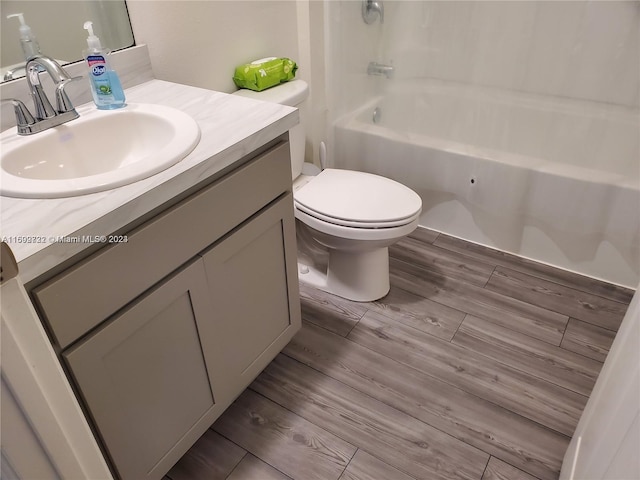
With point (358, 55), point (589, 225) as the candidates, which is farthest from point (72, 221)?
point (589, 225)

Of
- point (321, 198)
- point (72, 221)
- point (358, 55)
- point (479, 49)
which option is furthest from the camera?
point (358, 55)

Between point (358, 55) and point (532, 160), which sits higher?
point (358, 55)

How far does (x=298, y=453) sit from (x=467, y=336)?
0.74 meters

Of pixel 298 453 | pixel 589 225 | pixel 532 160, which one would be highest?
pixel 532 160

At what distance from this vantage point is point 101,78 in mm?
1255

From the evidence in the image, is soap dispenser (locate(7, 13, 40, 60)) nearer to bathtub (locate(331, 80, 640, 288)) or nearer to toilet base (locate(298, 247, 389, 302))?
toilet base (locate(298, 247, 389, 302))

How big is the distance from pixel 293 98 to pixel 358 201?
44cm

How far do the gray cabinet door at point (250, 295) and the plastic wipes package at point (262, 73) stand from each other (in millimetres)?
626

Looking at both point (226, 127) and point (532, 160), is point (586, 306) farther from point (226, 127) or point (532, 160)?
point (226, 127)

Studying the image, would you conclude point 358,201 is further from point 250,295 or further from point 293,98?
point 250,295

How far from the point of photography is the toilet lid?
1.69 metres

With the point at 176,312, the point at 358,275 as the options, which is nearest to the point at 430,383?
the point at 358,275

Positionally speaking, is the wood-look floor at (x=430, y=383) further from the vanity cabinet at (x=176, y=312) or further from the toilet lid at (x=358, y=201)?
the toilet lid at (x=358, y=201)

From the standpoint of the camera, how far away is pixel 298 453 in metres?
1.44
